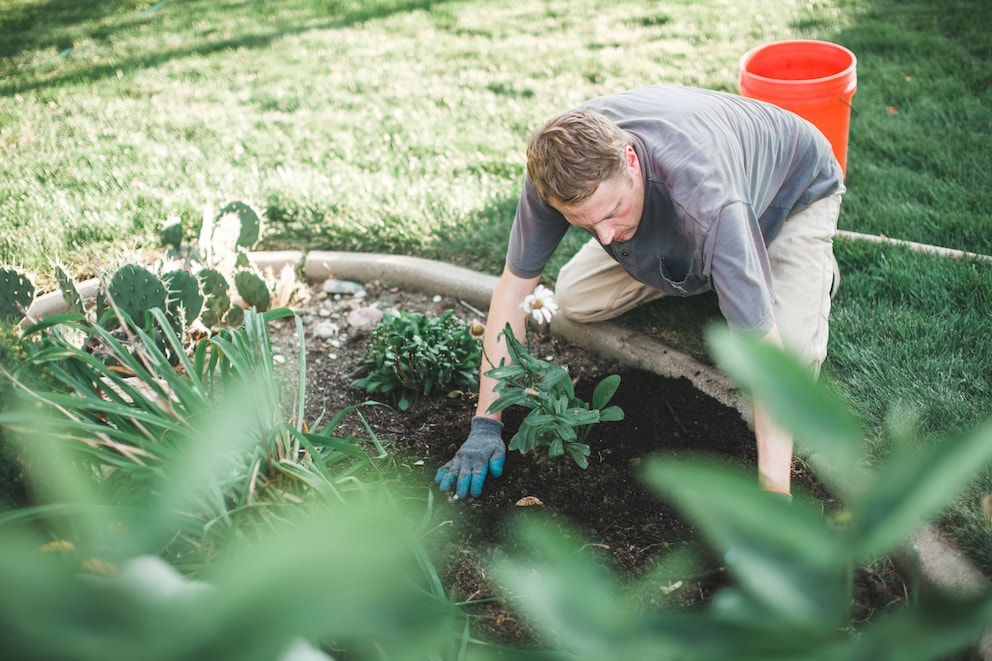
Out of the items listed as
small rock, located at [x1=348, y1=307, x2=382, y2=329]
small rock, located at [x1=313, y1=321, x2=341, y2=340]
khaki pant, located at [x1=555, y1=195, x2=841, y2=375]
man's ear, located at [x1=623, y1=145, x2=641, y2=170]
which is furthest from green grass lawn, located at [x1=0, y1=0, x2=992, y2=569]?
man's ear, located at [x1=623, y1=145, x2=641, y2=170]

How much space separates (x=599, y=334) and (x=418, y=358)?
0.63m

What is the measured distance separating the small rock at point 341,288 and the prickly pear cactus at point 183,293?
691mm

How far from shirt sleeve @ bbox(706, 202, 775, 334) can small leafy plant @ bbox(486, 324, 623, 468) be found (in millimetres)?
391

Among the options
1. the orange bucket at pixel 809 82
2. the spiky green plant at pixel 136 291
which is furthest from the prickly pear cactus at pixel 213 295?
the orange bucket at pixel 809 82

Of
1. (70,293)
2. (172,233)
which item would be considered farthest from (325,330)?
(70,293)

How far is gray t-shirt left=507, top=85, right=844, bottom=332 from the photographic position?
5.72ft

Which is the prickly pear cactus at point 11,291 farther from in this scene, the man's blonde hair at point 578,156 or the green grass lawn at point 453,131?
the man's blonde hair at point 578,156

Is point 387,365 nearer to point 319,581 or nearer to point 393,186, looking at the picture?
point 393,186

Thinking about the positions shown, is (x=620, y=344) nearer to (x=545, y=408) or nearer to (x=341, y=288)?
(x=545, y=408)

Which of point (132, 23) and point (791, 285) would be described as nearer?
point (791, 285)

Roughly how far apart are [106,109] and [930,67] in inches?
176

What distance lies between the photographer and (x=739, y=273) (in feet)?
5.65

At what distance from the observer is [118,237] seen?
10.6 feet

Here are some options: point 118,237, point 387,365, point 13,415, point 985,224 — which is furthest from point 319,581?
point 118,237
